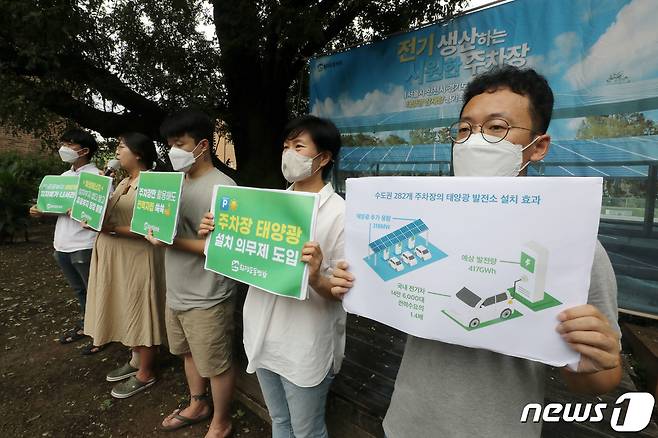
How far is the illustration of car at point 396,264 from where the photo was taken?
0.99m

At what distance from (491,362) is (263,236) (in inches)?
35.9

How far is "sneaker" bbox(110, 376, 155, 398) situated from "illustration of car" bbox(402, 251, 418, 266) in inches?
105

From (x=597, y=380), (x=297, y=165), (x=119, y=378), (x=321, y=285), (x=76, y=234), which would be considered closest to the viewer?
(x=597, y=380)

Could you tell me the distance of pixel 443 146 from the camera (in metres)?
3.20

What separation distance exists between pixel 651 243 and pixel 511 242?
2.48m

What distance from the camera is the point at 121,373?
2.79 metres

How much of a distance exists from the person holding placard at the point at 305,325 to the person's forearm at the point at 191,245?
27 centimetres

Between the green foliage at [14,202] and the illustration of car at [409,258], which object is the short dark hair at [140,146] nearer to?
the illustration of car at [409,258]

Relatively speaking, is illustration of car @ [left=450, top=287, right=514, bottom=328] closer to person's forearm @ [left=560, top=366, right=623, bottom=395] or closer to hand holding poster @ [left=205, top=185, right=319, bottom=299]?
person's forearm @ [left=560, top=366, right=623, bottom=395]

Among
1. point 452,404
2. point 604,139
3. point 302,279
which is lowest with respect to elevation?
point 452,404

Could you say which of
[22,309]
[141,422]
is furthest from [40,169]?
[141,422]

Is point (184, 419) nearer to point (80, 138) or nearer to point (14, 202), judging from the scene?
point (80, 138)

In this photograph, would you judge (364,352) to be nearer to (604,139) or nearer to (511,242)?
(511,242)

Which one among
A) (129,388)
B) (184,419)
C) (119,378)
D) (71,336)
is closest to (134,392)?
(129,388)
